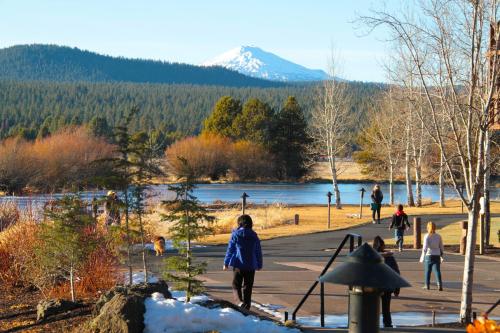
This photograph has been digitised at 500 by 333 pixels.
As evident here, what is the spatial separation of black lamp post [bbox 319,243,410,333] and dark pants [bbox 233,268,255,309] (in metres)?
5.92

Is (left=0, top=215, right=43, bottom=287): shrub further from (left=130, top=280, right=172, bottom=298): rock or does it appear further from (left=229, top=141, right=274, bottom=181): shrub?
(left=229, top=141, right=274, bottom=181): shrub

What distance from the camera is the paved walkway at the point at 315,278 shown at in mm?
14242

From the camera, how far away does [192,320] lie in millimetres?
9508

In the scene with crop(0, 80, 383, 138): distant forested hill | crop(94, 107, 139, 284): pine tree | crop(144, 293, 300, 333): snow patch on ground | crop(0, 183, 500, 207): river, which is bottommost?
crop(0, 183, 500, 207): river

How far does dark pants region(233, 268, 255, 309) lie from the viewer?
12.5m

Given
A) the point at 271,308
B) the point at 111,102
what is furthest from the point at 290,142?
the point at 111,102

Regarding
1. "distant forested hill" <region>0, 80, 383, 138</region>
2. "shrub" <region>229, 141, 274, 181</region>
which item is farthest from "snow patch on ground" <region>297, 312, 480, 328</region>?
"distant forested hill" <region>0, 80, 383, 138</region>

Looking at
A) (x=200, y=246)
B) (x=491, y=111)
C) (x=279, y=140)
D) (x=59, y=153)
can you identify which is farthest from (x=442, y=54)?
(x=279, y=140)

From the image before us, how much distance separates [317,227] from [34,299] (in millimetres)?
19188

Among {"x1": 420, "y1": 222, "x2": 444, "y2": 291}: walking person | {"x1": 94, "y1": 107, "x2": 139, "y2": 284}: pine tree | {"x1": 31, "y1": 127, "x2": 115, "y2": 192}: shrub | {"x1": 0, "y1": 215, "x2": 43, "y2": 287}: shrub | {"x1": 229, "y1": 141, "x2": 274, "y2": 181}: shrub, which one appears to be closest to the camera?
{"x1": 94, "y1": 107, "x2": 139, "y2": 284}: pine tree

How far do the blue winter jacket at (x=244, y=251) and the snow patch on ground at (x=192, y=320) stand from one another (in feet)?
8.45

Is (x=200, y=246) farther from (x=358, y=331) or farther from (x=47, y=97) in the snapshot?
(x=47, y=97)

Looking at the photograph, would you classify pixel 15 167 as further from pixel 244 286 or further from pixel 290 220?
pixel 244 286

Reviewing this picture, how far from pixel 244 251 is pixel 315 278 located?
5182 millimetres
